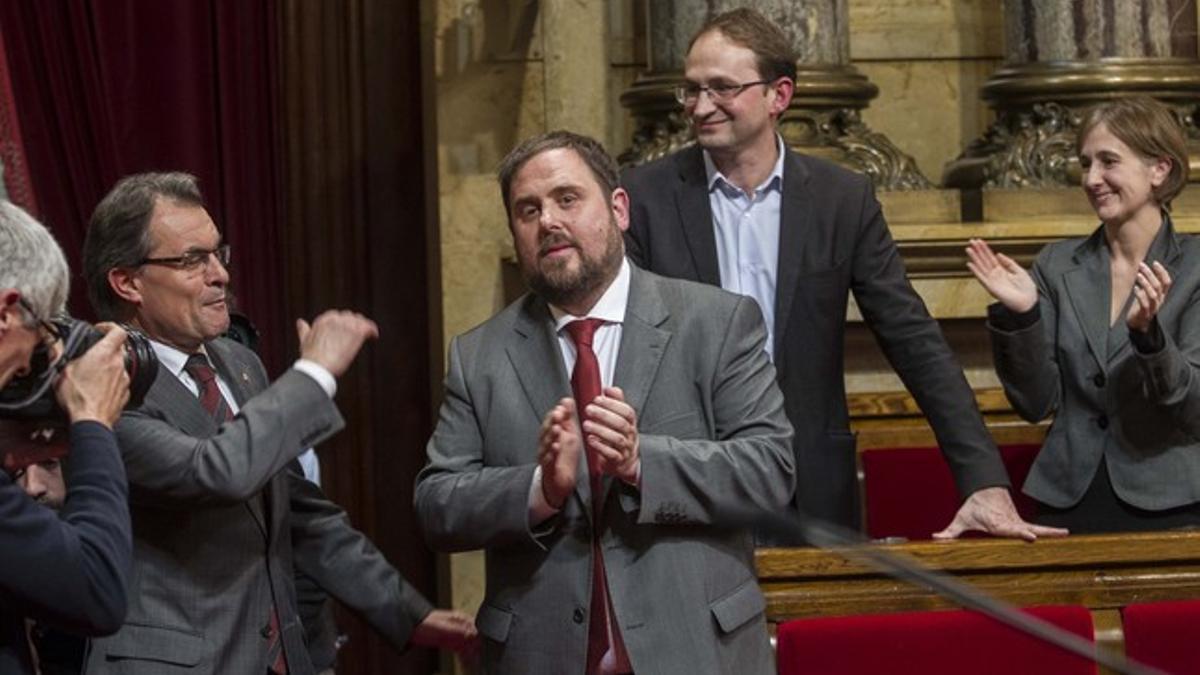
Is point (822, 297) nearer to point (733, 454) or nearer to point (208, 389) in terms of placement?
point (733, 454)

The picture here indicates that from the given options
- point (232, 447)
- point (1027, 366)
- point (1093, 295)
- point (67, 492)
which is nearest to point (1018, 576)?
point (1027, 366)

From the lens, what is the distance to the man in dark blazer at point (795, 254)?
454 centimetres

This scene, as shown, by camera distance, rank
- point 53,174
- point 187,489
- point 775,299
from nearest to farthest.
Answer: point 187,489, point 775,299, point 53,174

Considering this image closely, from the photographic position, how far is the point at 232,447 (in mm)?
3369

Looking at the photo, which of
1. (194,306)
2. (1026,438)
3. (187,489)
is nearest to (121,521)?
(187,489)

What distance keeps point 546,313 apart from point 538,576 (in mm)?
422

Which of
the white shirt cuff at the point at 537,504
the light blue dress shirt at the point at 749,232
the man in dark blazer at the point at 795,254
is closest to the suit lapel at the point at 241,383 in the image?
the white shirt cuff at the point at 537,504

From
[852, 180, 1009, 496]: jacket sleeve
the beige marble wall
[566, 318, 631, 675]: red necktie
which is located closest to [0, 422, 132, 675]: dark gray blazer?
[566, 318, 631, 675]: red necktie

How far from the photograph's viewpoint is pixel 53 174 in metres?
6.05

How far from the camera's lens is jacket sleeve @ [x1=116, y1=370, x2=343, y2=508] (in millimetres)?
3361

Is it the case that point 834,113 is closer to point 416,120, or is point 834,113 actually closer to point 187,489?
point 416,120

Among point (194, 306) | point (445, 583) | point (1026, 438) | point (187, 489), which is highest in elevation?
point (194, 306)

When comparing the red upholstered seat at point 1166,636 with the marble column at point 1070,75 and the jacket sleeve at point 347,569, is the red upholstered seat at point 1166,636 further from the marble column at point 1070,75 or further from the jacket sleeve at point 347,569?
the marble column at point 1070,75

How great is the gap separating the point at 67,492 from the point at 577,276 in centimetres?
96
